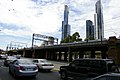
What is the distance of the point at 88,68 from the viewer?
12531 millimetres

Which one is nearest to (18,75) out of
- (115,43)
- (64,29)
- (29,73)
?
(29,73)

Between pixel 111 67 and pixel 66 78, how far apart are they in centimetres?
432

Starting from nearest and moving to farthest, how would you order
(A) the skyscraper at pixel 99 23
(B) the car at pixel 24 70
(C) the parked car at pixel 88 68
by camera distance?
(C) the parked car at pixel 88 68 → (B) the car at pixel 24 70 → (A) the skyscraper at pixel 99 23

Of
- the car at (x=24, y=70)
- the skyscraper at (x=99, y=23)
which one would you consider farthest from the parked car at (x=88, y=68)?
the skyscraper at (x=99, y=23)

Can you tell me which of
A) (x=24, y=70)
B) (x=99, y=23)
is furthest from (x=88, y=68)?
(x=99, y=23)

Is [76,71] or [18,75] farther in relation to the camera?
[18,75]

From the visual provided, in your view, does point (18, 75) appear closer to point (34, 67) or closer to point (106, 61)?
point (34, 67)

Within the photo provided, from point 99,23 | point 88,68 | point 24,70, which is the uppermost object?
point 99,23

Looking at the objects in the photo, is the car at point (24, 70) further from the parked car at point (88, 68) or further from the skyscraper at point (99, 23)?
the skyscraper at point (99, 23)

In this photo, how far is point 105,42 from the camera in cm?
3731

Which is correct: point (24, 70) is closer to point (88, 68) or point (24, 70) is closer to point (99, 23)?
point (88, 68)

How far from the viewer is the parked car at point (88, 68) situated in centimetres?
1159

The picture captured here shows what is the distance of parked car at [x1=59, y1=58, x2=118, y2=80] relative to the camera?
11.6 metres

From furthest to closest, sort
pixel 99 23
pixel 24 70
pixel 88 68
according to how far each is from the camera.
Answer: pixel 99 23, pixel 24 70, pixel 88 68
